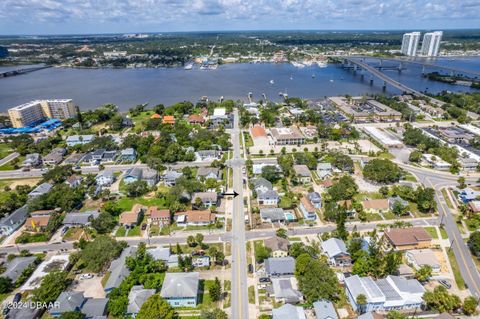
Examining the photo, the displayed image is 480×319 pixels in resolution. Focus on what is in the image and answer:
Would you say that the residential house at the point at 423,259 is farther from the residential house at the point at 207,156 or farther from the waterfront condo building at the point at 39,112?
the waterfront condo building at the point at 39,112

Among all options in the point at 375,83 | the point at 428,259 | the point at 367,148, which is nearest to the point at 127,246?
the point at 428,259

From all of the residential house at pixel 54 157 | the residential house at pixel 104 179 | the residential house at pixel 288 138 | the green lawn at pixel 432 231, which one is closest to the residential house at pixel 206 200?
the residential house at pixel 104 179

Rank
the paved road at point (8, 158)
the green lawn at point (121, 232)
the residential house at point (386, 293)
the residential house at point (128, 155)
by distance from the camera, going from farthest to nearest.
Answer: the paved road at point (8, 158) → the residential house at point (128, 155) → the green lawn at point (121, 232) → the residential house at point (386, 293)

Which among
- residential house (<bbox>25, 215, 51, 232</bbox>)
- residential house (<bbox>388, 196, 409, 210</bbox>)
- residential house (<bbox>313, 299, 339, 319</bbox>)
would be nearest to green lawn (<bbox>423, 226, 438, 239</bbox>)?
residential house (<bbox>388, 196, 409, 210</bbox>)

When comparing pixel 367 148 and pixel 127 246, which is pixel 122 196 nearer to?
pixel 127 246

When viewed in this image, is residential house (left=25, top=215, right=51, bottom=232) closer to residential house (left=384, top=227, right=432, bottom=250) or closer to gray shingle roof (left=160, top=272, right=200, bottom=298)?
gray shingle roof (left=160, top=272, right=200, bottom=298)

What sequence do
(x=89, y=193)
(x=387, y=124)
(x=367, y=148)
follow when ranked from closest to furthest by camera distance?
1. (x=89, y=193)
2. (x=367, y=148)
3. (x=387, y=124)

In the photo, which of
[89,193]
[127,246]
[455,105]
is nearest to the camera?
[127,246]

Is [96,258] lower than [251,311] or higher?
higher
